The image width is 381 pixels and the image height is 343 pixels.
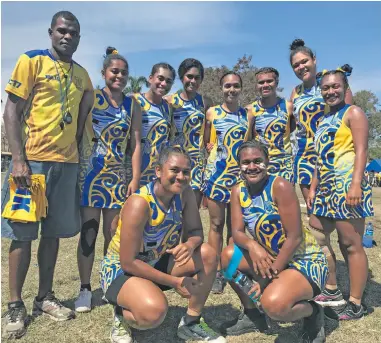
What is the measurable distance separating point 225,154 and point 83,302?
2.12 m

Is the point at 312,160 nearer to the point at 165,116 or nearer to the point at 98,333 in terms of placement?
the point at 165,116

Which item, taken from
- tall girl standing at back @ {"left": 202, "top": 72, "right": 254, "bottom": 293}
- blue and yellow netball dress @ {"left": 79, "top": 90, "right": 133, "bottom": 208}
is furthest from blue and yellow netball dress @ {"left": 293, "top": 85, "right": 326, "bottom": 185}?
blue and yellow netball dress @ {"left": 79, "top": 90, "right": 133, "bottom": 208}

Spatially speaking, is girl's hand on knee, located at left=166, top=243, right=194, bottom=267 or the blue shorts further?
the blue shorts

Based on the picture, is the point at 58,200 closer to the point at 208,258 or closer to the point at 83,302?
the point at 83,302

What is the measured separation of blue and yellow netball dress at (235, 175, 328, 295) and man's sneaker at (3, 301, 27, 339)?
208cm

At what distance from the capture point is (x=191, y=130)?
448 cm

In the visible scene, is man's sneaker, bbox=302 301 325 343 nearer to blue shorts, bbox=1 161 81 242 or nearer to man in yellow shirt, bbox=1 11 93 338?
man in yellow shirt, bbox=1 11 93 338

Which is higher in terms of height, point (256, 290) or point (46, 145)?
point (46, 145)

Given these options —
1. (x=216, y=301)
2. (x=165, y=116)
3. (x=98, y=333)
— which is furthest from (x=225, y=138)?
(x=98, y=333)

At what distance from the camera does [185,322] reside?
10.8ft

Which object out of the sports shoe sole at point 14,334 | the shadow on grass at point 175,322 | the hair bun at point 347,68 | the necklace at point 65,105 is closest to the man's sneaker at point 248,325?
the shadow on grass at point 175,322

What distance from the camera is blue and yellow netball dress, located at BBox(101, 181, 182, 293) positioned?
310 centimetres

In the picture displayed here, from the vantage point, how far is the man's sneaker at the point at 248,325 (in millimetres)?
3340


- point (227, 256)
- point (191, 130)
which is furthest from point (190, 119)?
point (227, 256)
